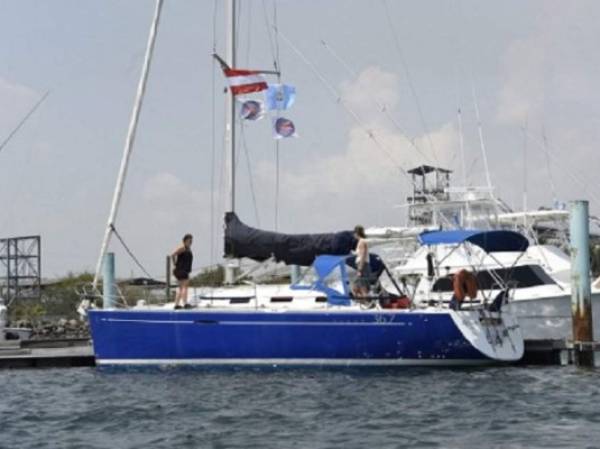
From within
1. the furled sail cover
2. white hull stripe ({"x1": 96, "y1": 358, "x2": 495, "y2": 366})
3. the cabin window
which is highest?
the furled sail cover

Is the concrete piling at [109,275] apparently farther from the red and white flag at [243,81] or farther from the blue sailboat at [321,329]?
the red and white flag at [243,81]

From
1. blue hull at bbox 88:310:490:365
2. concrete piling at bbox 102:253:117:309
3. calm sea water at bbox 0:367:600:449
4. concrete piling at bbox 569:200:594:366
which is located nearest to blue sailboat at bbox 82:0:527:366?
blue hull at bbox 88:310:490:365

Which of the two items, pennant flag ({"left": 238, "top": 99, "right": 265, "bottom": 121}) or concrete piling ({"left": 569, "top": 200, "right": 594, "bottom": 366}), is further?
pennant flag ({"left": 238, "top": 99, "right": 265, "bottom": 121})

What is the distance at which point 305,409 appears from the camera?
17125 millimetres

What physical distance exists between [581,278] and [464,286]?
102 inches

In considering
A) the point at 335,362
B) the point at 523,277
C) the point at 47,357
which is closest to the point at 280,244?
the point at 335,362

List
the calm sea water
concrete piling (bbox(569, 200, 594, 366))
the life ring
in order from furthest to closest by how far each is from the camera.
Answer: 1. concrete piling (bbox(569, 200, 594, 366))
2. the life ring
3. the calm sea water

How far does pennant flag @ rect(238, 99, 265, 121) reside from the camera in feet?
87.8

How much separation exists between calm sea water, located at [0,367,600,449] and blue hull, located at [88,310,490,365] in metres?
0.35

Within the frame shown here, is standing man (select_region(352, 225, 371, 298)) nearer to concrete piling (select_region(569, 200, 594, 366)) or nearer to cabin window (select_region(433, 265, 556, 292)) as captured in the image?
concrete piling (select_region(569, 200, 594, 366))

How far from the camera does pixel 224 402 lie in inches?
714

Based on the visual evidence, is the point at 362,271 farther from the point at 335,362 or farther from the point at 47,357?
the point at 47,357

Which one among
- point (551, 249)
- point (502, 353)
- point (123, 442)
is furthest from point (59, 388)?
point (551, 249)

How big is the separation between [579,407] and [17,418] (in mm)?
8231
